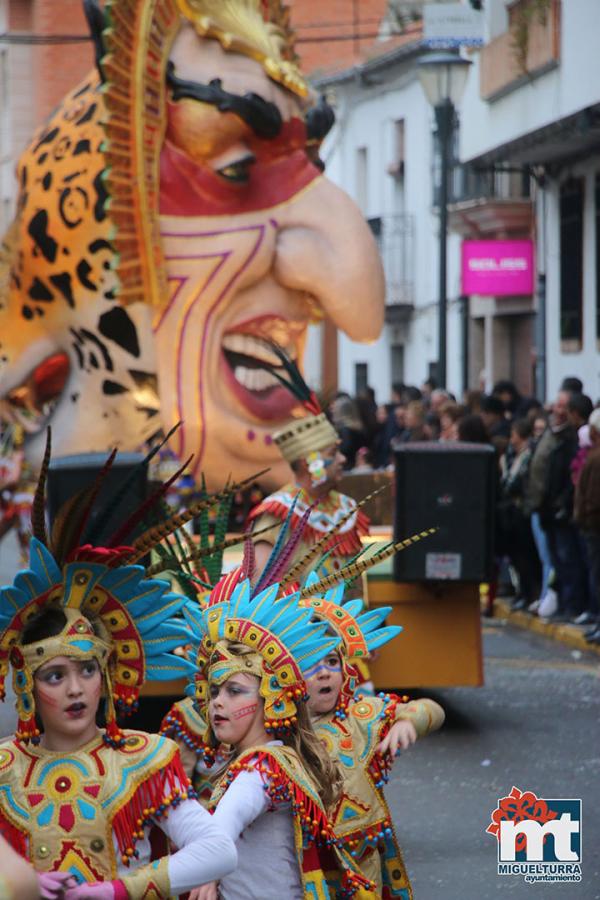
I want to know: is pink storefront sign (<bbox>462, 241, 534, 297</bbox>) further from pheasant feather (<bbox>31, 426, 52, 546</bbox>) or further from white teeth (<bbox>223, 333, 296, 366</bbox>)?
pheasant feather (<bbox>31, 426, 52, 546</bbox>)

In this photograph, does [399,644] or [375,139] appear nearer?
[399,644]

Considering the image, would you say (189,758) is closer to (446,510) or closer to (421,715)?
(421,715)

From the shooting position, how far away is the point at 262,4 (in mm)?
12633

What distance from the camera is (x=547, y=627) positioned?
547 inches

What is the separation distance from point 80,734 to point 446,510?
6074mm

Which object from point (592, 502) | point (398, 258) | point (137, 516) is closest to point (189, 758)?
point (137, 516)

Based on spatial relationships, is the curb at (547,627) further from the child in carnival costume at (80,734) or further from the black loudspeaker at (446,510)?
the child in carnival costume at (80,734)

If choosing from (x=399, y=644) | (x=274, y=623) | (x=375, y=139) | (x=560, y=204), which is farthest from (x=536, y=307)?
(x=274, y=623)

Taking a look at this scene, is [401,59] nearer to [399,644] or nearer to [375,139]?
[375,139]

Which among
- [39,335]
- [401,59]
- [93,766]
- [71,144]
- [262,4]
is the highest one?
[401,59]

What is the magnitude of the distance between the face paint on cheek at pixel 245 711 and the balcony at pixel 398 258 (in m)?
26.8

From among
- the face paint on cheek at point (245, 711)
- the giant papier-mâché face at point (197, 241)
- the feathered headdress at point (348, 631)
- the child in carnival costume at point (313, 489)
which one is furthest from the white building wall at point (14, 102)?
the face paint on cheek at point (245, 711)

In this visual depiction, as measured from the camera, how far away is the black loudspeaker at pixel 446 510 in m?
10.1

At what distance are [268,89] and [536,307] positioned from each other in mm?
11607
